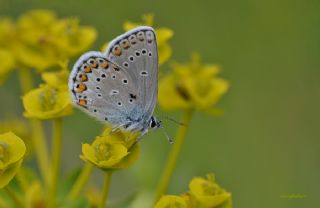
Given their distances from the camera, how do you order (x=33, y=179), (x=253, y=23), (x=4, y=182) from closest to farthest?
(x=4, y=182) → (x=33, y=179) → (x=253, y=23)

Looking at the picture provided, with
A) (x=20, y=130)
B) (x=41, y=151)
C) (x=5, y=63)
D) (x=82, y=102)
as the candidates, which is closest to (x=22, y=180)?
(x=41, y=151)

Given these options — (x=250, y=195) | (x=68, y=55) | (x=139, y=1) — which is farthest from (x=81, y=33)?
(x=139, y=1)

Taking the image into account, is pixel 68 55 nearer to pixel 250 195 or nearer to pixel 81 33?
pixel 81 33

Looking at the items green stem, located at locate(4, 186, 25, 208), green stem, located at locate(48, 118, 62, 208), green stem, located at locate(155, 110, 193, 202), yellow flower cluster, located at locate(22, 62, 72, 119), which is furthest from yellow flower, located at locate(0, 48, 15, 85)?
green stem, located at locate(155, 110, 193, 202)

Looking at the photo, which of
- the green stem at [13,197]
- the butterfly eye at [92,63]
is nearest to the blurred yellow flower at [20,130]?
the green stem at [13,197]

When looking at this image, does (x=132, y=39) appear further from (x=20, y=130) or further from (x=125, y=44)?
(x=20, y=130)

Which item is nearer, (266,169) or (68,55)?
(68,55)

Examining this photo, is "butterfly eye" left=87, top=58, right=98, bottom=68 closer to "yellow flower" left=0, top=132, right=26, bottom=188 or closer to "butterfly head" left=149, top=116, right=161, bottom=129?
Result: "butterfly head" left=149, top=116, right=161, bottom=129
